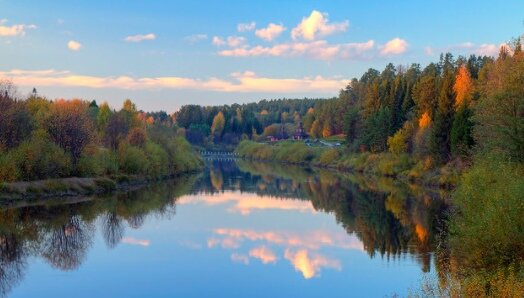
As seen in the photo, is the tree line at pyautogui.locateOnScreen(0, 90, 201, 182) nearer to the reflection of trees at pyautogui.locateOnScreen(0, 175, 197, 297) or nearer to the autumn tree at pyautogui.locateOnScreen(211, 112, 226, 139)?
the reflection of trees at pyautogui.locateOnScreen(0, 175, 197, 297)

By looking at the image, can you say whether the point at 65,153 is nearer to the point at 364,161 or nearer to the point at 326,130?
the point at 364,161

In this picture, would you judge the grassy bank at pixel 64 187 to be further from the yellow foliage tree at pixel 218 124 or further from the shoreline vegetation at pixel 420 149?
the yellow foliage tree at pixel 218 124

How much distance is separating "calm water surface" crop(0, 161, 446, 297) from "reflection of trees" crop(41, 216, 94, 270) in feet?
0.19

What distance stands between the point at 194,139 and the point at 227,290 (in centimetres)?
15806

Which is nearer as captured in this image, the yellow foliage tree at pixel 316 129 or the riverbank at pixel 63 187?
the riverbank at pixel 63 187

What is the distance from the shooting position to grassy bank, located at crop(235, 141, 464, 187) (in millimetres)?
62912

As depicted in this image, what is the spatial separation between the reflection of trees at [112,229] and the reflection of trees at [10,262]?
473 centimetres

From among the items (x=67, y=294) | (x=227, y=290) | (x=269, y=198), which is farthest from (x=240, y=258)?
(x=269, y=198)

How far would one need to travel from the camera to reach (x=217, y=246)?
32.1 meters

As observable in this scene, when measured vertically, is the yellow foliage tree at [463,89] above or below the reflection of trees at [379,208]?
above

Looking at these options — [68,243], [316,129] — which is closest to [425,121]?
A: [68,243]

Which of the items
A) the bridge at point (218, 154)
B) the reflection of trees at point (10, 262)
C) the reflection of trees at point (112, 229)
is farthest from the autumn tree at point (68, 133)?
the bridge at point (218, 154)

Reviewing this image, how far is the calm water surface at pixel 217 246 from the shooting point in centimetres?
2350

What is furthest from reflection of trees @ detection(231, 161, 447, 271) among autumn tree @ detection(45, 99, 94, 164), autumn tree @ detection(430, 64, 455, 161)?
autumn tree @ detection(45, 99, 94, 164)
